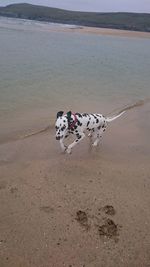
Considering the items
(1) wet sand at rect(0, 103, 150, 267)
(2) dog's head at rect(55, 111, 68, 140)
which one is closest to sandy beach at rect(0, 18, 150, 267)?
(1) wet sand at rect(0, 103, 150, 267)

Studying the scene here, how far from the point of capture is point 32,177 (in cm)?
718

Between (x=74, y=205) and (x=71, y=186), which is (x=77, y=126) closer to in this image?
(x=71, y=186)

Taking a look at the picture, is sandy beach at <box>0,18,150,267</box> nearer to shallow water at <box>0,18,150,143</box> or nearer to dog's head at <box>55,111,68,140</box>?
shallow water at <box>0,18,150,143</box>

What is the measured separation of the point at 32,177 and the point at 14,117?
402 cm

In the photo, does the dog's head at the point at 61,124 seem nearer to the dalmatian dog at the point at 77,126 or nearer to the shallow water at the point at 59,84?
the dalmatian dog at the point at 77,126

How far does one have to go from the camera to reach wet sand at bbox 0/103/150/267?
17.1 feet

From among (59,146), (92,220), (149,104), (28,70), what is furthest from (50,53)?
(92,220)

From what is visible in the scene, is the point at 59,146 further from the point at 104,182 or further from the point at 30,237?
the point at 30,237

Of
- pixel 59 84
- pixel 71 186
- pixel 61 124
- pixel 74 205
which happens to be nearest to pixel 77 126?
pixel 61 124

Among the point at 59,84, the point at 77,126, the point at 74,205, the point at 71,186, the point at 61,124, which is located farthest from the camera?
the point at 59,84

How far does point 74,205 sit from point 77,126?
2.50 meters

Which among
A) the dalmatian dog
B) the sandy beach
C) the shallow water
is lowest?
the shallow water

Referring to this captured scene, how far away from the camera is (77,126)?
8352 millimetres

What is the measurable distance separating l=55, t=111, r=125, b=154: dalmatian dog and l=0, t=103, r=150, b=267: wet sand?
30cm
